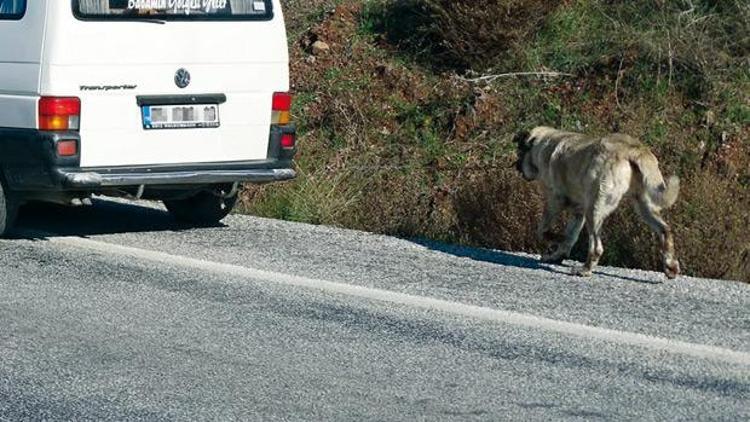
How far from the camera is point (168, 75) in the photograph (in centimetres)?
1070

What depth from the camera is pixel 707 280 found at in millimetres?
9516

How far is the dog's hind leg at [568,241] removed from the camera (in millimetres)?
10055

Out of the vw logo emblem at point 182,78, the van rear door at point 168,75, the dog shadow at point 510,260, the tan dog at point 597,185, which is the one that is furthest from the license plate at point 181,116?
the tan dog at point 597,185

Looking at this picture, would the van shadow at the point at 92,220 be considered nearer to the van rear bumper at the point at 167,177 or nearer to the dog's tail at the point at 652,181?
the van rear bumper at the point at 167,177

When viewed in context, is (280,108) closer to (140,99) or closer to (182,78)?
(182,78)

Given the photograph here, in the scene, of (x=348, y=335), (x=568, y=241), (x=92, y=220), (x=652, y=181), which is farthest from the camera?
(x=92, y=220)

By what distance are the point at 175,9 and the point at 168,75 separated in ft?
1.63

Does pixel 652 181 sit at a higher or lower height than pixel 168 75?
higher

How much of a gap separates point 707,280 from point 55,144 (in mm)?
4358

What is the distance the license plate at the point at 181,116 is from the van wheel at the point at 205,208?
0.88 m

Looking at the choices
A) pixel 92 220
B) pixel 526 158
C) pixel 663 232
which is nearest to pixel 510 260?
pixel 526 158

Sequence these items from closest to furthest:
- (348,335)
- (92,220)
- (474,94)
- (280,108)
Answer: (348,335), (280,108), (92,220), (474,94)

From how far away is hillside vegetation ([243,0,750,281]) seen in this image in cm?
1276

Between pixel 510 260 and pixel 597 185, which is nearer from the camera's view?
pixel 597 185
